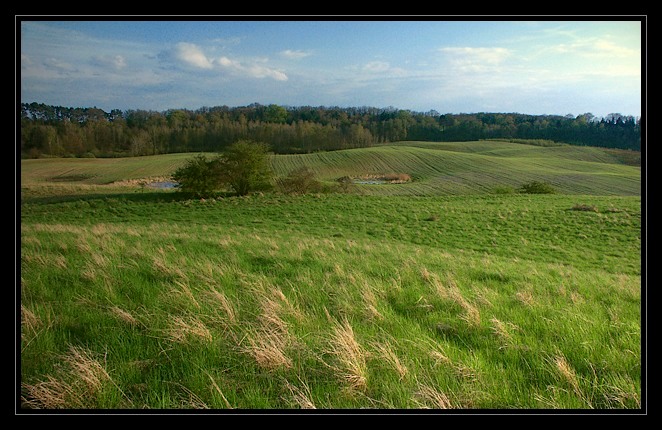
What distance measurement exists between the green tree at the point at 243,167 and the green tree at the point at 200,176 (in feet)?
1.99

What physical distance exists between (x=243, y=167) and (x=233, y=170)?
887 mm

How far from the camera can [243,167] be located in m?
29.6

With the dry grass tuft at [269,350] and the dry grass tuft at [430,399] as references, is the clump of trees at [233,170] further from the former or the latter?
the dry grass tuft at [430,399]

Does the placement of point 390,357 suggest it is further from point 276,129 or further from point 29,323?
point 276,129

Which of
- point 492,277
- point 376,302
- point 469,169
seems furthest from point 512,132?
point 376,302

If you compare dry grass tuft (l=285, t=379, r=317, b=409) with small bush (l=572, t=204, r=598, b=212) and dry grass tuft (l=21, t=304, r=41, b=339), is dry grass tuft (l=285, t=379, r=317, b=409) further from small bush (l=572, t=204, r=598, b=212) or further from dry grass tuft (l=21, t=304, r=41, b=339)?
small bush (l=572, t=204, r=598, b=212)

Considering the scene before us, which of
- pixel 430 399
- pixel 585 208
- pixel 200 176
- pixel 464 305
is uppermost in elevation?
pixel 200 176

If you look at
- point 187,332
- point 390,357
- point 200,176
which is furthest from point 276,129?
point 390,357

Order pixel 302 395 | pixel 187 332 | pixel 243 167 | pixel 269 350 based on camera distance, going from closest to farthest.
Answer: pixel 302 395
pixel 269 350
pixel 187 332
pixel 243 167

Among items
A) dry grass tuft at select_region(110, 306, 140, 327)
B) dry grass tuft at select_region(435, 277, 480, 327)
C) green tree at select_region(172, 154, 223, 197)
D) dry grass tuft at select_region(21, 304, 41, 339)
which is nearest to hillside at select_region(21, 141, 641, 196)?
green tree at select_region(172, 154, 223, 197)

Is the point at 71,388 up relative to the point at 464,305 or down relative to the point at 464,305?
down

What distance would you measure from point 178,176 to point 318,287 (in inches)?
1037

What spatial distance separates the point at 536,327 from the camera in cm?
369
